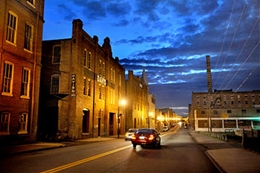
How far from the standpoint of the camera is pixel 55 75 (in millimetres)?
32219

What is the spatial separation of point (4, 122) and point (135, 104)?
43.2 metres

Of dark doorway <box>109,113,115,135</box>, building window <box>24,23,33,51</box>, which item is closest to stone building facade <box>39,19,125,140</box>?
building window <box>24,23,33,51</box>

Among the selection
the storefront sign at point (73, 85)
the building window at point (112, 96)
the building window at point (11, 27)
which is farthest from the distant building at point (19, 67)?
the building window at point (112, 96)

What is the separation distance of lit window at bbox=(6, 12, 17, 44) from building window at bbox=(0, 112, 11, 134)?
6.13 m

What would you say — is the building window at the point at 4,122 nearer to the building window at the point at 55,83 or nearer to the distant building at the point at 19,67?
the distant building at the point at 19,67

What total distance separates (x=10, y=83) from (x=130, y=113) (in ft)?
126

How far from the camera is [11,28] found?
73.0 ft

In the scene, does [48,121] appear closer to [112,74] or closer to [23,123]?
[23,123]

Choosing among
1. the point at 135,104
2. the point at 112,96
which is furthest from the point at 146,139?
the point at 135,104

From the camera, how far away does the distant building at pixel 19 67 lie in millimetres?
21031

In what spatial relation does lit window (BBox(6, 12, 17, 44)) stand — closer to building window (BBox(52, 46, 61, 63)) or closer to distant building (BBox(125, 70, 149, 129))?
building window (BBox(52, 46, 61, 63))

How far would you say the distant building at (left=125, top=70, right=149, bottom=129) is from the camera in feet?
190

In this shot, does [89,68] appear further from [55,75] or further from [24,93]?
[24,93]

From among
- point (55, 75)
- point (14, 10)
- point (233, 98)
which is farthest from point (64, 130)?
point (233, 98)
